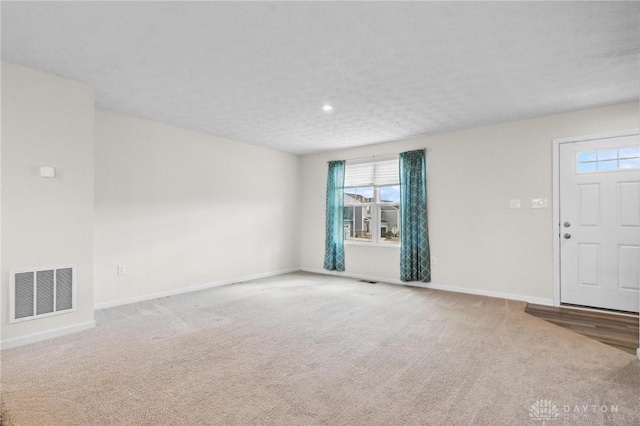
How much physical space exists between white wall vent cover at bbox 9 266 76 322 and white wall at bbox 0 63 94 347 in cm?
5

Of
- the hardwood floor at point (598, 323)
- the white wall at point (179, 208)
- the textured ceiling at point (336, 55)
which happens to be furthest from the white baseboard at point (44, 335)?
the hardwood floor at point (598, 323)

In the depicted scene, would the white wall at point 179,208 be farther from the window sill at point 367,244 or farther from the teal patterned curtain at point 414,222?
the teal patterned curtain at point 414,222

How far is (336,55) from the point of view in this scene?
2.77 meters

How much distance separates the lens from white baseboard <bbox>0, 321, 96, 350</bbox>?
2.89 meters

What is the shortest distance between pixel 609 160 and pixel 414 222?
2.57m

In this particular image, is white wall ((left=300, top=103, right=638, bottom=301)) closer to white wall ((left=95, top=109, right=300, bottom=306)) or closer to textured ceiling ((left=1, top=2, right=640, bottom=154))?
textured ceiling ((left=1, top=2, right=640, bottom=154))

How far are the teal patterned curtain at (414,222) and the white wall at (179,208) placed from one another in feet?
8.15

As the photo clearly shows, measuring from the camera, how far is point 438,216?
5.35 metres

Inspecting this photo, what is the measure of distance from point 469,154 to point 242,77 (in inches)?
141

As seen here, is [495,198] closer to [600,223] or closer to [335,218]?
[600,223]

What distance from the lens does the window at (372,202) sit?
5.99 metres

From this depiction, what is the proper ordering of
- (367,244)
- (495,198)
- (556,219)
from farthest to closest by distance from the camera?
(367,244) → (495,198) → (556,219)

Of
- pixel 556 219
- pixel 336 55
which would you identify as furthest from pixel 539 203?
pixel 336 55

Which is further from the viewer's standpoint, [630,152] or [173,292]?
[173,292]
